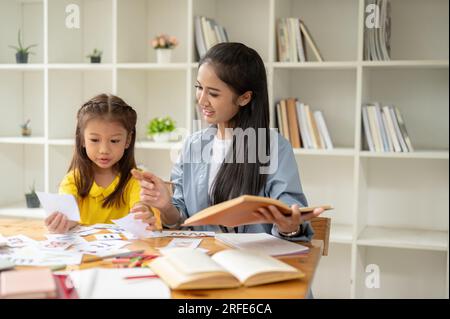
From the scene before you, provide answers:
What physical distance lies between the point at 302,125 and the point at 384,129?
420mm

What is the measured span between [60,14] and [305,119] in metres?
1.61

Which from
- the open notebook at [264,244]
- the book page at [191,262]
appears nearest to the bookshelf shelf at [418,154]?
the open notebook at [264,244]

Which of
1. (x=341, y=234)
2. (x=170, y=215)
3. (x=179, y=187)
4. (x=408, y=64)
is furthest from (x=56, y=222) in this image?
(x=408, y=64)

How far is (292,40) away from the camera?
3.08m

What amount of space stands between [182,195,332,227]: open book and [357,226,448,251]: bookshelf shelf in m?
1.61

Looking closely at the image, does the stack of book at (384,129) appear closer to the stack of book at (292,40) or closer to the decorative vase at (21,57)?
the stack of book at (292,40)

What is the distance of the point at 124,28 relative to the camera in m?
3.39

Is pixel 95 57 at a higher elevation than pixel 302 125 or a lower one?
higher

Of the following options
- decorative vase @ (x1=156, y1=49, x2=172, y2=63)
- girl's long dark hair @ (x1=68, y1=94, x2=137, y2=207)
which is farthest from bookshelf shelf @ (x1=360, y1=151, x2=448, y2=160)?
girl's long dark hair @ (x1=68, y1=94, x2=137, y2=207)

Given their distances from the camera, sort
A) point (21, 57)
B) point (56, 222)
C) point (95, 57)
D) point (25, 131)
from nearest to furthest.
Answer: point (56, 222)
point (95, 57)
point (21, 57)
point (25, 131)

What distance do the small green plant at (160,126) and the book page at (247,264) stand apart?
6.56 feet

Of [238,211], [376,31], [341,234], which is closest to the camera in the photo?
[238,211]

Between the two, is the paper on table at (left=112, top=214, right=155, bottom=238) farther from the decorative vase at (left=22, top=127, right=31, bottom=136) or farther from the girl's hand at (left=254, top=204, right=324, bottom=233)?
the decorative vase at (left=22, top=127, right=31, bottom=136)

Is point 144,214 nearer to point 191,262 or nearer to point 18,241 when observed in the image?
point 18,241
